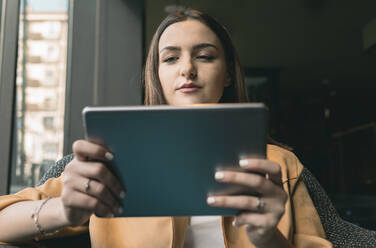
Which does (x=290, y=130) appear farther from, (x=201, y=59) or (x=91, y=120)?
(x=91, y=120)

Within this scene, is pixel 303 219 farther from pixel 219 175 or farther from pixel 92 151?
pixel 92 151

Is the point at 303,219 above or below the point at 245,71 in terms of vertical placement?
below

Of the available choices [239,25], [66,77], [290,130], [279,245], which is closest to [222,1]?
[239,25]

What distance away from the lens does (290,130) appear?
7.33 metres

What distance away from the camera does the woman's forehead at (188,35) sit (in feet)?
3.21

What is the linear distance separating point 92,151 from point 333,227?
0.74m

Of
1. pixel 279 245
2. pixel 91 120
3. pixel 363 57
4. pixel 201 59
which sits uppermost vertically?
pixel 363 57

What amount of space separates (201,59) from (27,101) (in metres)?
1.23

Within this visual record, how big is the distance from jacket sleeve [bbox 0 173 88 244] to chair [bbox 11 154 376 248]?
13 centimetres

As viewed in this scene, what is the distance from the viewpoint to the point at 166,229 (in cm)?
83

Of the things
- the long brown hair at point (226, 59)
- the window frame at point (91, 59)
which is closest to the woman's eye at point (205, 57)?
the long brown hair at point (226, 59)

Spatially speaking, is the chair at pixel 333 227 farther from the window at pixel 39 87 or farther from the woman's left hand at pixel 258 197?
the window at pixel 39 87

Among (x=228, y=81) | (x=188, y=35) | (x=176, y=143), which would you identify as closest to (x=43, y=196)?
(x=176, y=143)

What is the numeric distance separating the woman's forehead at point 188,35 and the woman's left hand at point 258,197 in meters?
0.50
